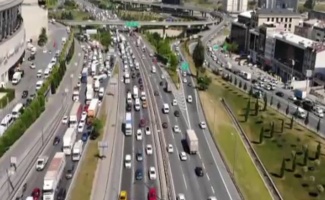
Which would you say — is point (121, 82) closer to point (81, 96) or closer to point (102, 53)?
point (81, 96)

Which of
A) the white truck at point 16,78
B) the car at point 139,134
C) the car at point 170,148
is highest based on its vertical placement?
the white truck at point 16,78

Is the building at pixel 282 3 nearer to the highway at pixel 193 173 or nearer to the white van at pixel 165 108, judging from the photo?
the white van at pixel 165 108

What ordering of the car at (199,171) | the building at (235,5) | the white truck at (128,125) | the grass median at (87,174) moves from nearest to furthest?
the grass median at (87,174), the car at (199,171), the white truck at (128,125), the building at (235,5)

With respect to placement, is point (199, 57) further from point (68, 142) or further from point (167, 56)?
point (68, 142)

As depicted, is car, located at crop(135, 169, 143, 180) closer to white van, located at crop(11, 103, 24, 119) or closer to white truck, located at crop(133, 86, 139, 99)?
white van, located at crop(11, 103, 24, 119)

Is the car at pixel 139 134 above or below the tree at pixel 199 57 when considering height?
below

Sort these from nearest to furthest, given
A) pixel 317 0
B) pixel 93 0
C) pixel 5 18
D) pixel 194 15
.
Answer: pixel 5 18, pixel 194 15, pixel 93 0, pixel 317 0

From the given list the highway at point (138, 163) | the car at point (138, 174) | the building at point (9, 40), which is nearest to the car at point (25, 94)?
the building at point (9, 40)

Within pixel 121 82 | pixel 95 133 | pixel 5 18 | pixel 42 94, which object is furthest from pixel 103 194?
pixel 5 18
